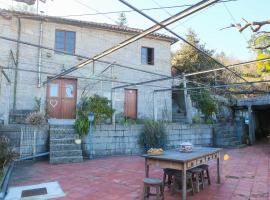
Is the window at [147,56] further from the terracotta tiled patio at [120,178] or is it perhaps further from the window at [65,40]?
the terracotta tiled patio at [120,178]

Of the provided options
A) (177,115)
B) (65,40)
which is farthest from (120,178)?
(177,115)

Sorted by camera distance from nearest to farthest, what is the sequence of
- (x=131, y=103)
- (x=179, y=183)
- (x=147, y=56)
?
(x=179, y=183) < (x=131, y=103) < (x=147, y=56)

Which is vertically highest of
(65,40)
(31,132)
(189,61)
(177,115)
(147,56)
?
(189,61)

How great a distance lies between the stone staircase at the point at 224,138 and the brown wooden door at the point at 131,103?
4279 mm

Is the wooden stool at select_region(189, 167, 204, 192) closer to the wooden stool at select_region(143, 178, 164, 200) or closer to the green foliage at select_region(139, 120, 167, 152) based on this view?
the wooden stool at select_region(143, 178, 164, 200)

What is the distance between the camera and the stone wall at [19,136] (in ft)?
23.7

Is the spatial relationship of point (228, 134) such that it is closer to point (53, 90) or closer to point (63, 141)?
point (63, 141)

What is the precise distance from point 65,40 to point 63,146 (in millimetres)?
5409

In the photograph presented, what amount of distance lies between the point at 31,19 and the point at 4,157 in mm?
6839

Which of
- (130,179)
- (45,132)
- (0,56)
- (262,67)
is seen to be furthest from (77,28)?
(262,67)

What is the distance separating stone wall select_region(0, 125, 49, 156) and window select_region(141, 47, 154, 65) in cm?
681

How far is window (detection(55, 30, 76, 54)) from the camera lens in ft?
35.3

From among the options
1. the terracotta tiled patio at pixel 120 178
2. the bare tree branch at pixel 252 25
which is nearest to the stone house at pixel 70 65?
the bare tree branch at pixel 252 25

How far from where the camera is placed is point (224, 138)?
1184 cm
